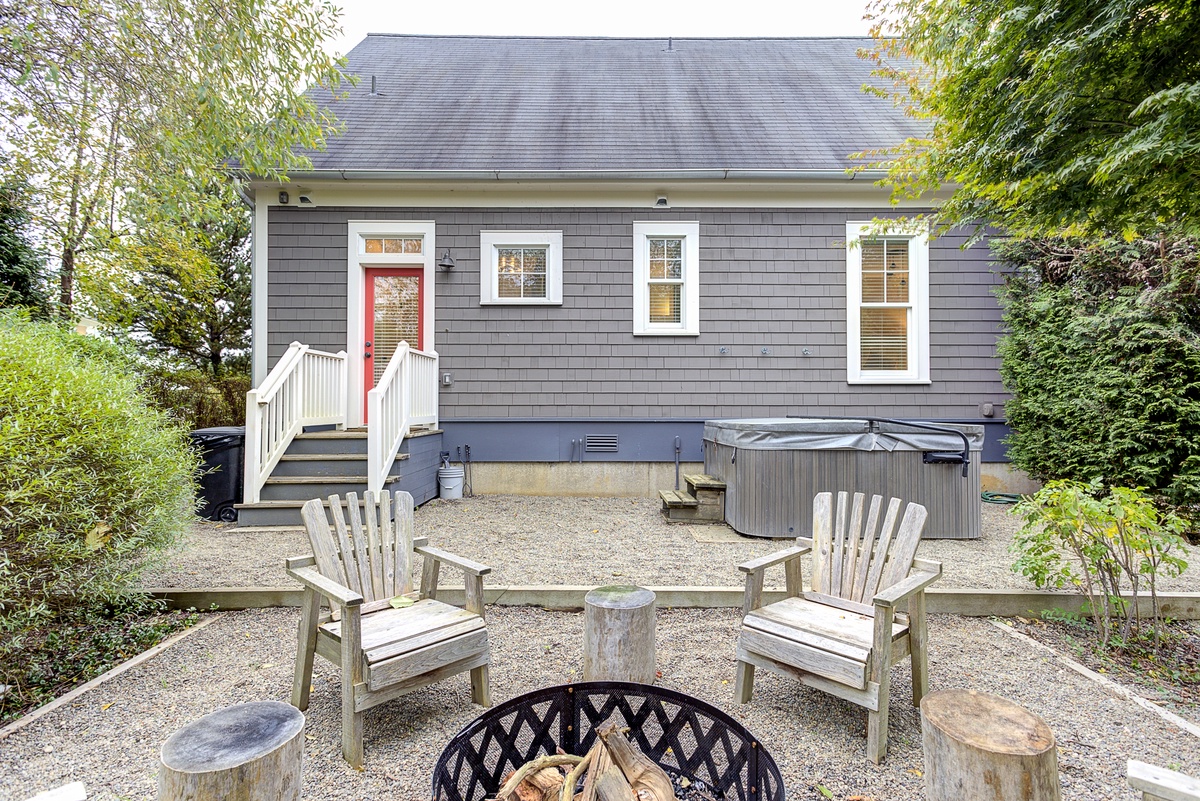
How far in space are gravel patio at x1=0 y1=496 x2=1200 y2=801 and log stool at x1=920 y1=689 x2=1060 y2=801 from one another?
490 mm

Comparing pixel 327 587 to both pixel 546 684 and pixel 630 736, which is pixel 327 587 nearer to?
pixel 546 684

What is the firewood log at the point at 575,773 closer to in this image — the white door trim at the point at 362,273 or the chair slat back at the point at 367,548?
the chair slat back at the point at 367,548

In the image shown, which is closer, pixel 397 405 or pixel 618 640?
pixel 618 640

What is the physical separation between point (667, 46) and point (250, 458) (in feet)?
31.9

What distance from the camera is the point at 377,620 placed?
2.26 metres

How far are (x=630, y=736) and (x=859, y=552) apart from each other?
1404mm

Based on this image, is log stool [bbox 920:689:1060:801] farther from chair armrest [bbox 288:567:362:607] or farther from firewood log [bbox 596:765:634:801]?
chair armrest [bbox 288:567:362:607]

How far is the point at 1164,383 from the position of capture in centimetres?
503

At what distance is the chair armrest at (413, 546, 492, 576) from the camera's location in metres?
2.32

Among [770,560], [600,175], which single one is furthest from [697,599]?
[600,175]

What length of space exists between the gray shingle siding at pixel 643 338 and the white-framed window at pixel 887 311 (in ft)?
0.44

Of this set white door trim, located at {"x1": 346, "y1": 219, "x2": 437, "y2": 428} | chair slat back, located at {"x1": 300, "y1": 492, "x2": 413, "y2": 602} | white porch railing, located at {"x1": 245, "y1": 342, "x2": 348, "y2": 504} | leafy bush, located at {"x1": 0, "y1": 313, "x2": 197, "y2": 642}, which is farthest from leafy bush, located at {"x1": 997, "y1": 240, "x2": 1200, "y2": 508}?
white porch railing, located at {"x1": 245, "y1": 342, "x2": 348, "y2": 504}

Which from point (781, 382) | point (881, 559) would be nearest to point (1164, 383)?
point (781, 382)

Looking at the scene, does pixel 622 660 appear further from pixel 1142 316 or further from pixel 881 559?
pixel 1142 316
